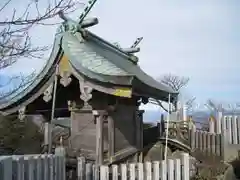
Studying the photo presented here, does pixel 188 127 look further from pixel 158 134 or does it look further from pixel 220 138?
pixel 158 134

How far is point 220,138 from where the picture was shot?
1348cm

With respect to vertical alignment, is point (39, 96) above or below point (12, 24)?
below

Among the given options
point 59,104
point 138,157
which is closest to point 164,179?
point 138,157

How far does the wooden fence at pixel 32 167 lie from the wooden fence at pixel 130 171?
58 cm

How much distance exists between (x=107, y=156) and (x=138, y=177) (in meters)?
1.56

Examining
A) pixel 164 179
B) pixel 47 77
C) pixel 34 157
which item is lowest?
pixel 164 179

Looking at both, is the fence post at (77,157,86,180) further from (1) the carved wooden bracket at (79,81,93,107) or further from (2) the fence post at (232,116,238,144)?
(2) the fence post at (232,116,238,144)

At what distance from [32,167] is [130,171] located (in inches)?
87.0

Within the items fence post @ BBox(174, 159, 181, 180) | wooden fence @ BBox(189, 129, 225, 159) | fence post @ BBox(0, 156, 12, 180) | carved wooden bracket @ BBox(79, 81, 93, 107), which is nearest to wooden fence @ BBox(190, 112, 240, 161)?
wooden fence @ BBox(189, 129, 225, 159)

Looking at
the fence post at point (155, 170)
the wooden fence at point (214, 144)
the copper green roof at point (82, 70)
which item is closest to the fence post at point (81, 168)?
the fence post at point (155, 170)

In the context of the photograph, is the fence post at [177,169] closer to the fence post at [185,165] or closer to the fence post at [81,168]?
the fence post at [185,165]

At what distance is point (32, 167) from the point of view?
4.71 meters

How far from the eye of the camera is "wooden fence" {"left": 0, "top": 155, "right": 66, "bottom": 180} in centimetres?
390

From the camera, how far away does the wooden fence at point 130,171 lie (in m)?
6.18
